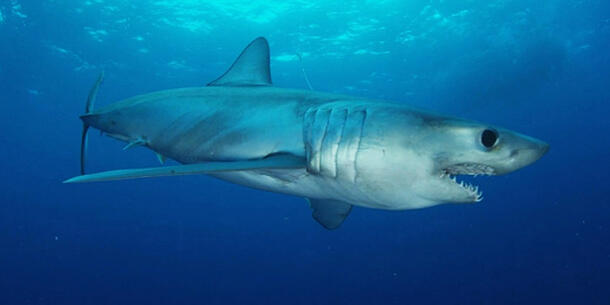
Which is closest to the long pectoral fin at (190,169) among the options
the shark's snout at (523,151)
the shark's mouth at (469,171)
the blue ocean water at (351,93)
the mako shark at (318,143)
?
the mako shark at (318,143)

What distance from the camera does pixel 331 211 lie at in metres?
4.34

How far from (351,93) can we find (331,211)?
80.2 ft

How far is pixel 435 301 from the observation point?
104ft

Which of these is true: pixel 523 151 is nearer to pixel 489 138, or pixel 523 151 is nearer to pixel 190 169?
pixel 489 138

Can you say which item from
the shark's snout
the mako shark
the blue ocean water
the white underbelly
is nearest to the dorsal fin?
the mako shark

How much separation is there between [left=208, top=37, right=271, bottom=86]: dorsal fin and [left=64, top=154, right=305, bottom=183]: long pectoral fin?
65.3 inches

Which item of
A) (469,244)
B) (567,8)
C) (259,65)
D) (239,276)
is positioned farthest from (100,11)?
(469,244)

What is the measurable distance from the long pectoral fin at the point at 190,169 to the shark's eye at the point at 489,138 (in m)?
1.24

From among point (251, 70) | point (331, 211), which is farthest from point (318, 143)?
point (251, 70)

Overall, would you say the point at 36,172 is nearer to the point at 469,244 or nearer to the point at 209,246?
the point at 209,246

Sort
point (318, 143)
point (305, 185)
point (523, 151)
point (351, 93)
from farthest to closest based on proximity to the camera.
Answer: point (351, 93)
point (305, 185)
point (318, 143)
point (523, 151)

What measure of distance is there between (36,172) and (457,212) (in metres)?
56.1

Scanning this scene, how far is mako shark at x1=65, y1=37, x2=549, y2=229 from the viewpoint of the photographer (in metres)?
2.38

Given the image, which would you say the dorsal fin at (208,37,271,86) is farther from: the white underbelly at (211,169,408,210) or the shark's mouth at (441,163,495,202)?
the shark's mouth at (441,163,495,202)
